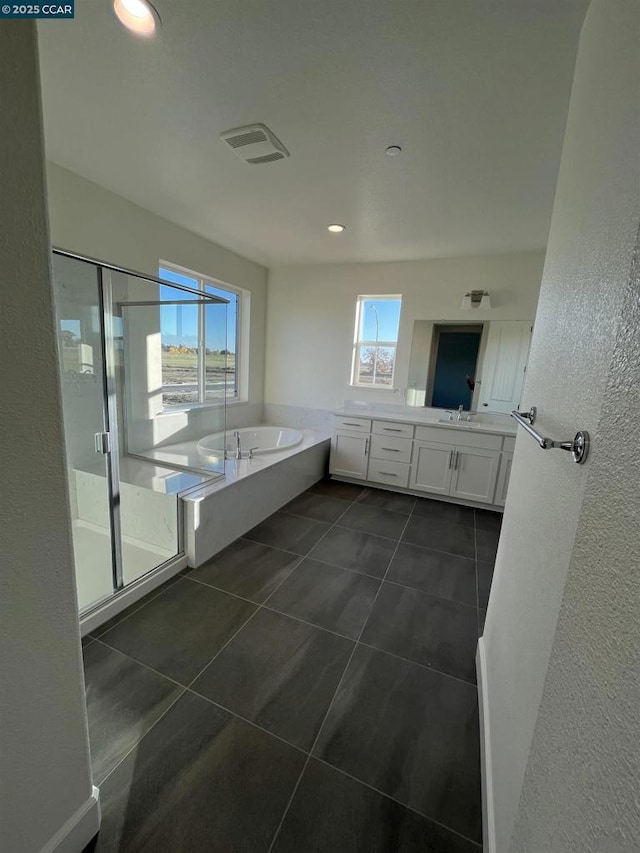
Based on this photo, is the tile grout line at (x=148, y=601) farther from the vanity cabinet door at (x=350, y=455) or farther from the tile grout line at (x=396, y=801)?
the vanity cabinet door at (x=350, y=455)

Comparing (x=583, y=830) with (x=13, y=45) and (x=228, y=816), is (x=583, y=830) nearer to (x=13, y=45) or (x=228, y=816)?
(x=228, y=816)

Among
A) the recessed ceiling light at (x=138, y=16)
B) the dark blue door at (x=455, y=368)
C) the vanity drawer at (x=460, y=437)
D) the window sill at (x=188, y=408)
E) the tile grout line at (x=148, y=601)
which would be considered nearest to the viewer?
the recessed ceiling light at (x=138, y=16)

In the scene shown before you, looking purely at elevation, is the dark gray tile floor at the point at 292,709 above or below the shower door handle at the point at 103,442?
below

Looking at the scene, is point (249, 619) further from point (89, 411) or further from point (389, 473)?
point (389, 473)

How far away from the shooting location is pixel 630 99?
2.04 feet

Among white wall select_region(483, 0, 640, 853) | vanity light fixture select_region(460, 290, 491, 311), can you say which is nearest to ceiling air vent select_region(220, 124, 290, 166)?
white wall select_region(483, 0, 640, 853)

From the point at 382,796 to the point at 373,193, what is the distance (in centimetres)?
308

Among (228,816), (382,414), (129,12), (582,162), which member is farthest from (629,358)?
(382,414)

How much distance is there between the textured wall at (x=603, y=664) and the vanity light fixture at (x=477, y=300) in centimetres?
341

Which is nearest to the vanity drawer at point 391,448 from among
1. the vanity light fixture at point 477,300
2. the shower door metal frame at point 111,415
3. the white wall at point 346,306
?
the white wall at point 346,306

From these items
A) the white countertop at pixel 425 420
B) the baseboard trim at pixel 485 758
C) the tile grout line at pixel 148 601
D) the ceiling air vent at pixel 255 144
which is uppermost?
the ceiling air vent at pixel 255 144

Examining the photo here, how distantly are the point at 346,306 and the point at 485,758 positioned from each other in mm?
3922

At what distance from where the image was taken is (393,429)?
3.63 metres

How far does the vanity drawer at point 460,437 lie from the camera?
3.25 m
